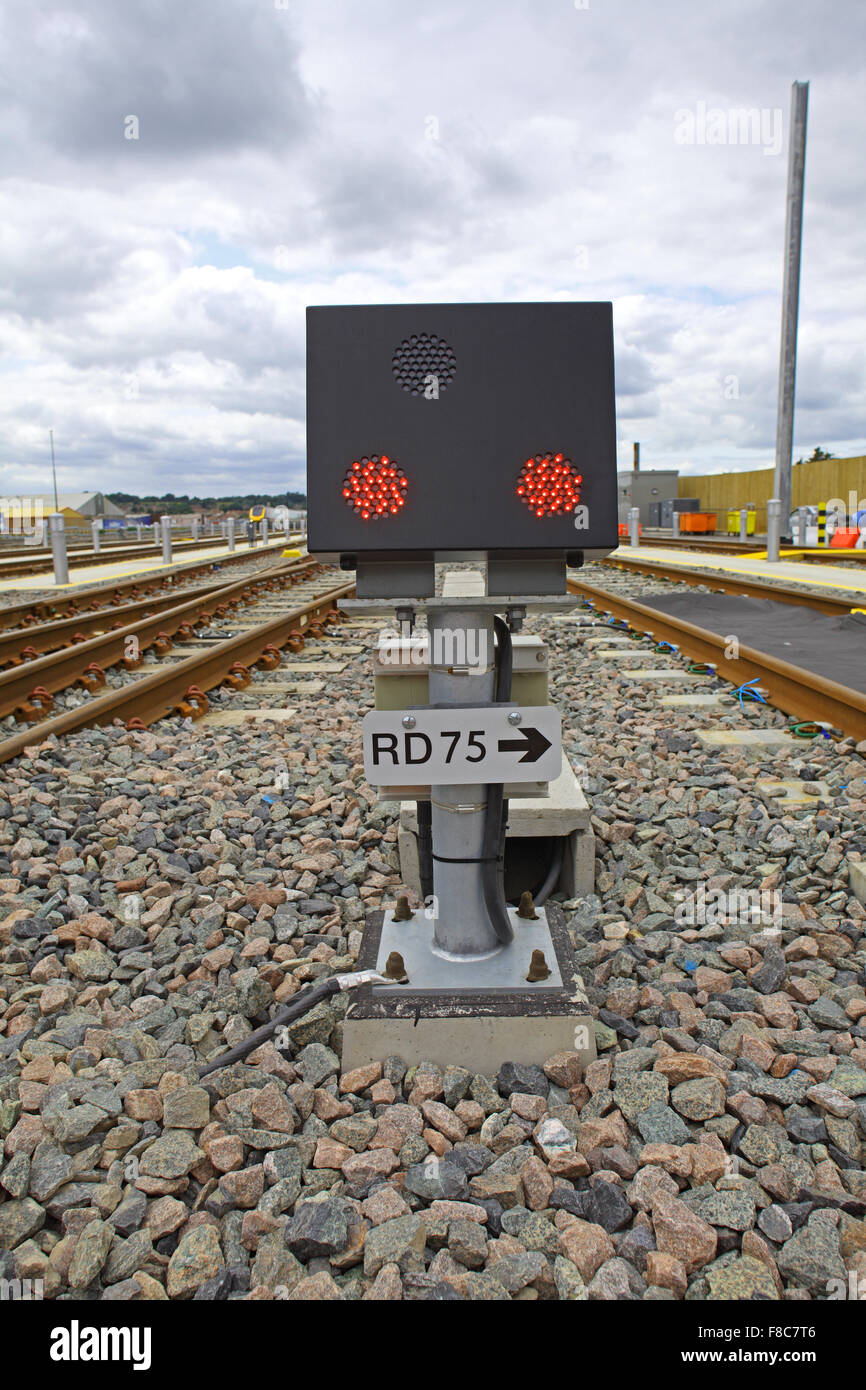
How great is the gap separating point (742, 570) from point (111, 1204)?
14.6 m

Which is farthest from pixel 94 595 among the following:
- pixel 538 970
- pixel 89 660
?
pixel 538 970

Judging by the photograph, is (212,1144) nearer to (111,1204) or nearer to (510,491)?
(111,1204)

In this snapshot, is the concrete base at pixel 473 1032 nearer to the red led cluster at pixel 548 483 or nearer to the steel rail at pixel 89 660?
the red led cluster at pixel 548 483

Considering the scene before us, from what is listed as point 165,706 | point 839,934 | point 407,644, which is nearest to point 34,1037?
point 407,644

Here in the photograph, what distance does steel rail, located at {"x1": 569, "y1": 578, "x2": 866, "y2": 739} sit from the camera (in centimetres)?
491

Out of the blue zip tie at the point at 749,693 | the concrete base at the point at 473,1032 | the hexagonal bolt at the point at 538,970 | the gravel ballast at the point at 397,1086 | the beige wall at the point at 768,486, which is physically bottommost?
the gravel ballast at the point at 397,1086

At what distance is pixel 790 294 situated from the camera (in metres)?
19.4

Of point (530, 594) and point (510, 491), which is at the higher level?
point (510, 491)

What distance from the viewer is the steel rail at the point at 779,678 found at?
491 cm

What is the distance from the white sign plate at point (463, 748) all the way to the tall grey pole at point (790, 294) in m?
18.1

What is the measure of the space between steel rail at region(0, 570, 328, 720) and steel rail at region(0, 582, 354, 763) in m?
0.30

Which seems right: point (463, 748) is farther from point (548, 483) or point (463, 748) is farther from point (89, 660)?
point (89, 660)

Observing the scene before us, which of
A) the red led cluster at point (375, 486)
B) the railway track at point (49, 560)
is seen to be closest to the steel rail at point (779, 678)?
the red led cluster at point (375, 486)
